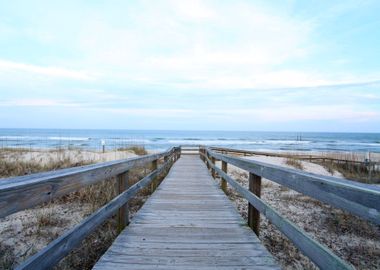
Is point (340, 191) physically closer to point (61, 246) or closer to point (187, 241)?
point (61, 246)

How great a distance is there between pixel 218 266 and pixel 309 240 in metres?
0.99

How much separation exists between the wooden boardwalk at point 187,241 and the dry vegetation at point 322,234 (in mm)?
956

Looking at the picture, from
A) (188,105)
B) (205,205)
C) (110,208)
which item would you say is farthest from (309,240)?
(188,105)

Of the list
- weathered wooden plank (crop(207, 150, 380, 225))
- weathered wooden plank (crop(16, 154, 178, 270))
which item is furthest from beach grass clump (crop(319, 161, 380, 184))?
weathered wooden plank (crop(16, 154, 178, 270))

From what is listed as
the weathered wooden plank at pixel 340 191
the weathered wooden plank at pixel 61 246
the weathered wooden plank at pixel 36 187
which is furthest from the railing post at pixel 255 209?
the weathered wooden plank at pixel 36 187

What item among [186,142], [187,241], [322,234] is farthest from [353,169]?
[186,142]

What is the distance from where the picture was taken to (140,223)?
3377 mm

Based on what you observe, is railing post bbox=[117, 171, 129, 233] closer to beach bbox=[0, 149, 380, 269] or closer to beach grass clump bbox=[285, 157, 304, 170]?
beach bbox=[0, 149, 380, 269]

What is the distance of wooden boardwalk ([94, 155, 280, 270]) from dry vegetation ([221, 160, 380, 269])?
96cm

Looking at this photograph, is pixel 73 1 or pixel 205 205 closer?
pixel 205 205

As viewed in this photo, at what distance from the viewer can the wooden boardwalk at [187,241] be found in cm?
227

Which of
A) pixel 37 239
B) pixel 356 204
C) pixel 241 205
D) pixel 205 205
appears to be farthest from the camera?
pixel 241 205

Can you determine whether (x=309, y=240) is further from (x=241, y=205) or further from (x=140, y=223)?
(x=241, y=205)

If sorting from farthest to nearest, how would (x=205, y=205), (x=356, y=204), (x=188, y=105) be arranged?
(x=188, y=105) < (x=205, y=205) < (x=356, y=204)
